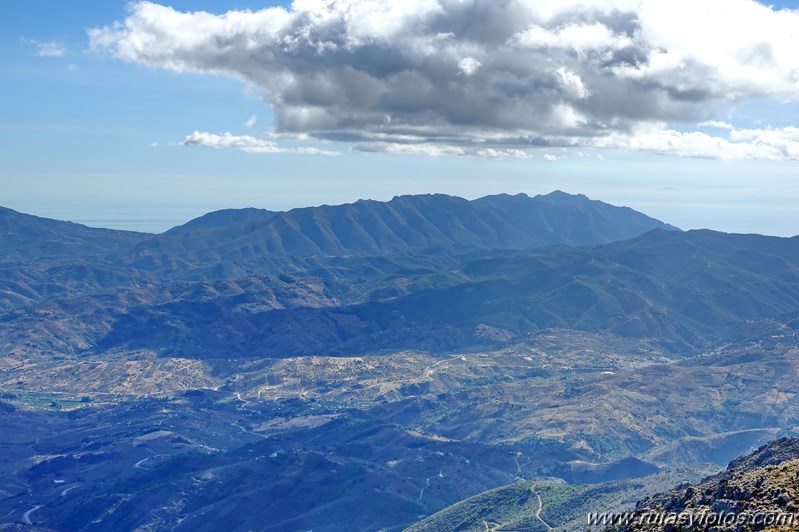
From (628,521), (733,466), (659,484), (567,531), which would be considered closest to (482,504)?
(659,484)

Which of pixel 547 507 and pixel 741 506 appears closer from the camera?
pixel 741 506

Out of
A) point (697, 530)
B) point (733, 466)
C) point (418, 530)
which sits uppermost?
point (697, 530)

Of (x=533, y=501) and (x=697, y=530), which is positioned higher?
(x=697, y=530)

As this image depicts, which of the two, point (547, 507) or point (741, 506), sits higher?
point (741, 506)

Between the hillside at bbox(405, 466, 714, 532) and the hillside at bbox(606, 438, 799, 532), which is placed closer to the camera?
the hillside at bbox(606, 438, 799, 532)

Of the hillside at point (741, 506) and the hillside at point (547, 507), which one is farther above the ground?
the hillside at point (741, 506)

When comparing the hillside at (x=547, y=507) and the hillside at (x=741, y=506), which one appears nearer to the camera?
the hillside at (x=741, y=506)

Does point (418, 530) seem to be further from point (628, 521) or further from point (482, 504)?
point (628, 521)

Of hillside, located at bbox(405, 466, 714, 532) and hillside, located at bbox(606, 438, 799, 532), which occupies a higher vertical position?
hillside, located at bbox(606, 438, 799, 532)

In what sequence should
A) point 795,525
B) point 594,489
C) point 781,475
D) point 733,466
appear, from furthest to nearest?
1. point 594,489
2. point 733,466
3. point 781,475
4. point 795,525

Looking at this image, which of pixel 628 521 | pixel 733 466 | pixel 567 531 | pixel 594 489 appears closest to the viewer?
pixel 628 521

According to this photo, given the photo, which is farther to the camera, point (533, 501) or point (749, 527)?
point (533, 501)
